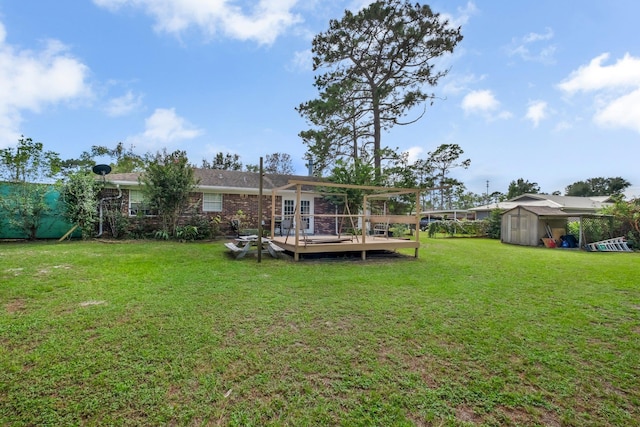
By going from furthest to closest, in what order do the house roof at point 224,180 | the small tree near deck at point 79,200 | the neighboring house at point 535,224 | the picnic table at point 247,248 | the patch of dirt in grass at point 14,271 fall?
1. the neighboring house at point 535,224
2. the house roof at point 224,180
3. the small tree near deck at point 79,200
4. the picnic table at point 247,248
5. the patch of dirt in grass at point 14,271

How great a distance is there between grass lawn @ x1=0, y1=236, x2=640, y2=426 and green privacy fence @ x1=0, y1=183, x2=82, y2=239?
6.70 meters

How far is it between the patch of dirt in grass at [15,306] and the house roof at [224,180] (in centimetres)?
800

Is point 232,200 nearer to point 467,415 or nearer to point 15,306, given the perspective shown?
point 15,306

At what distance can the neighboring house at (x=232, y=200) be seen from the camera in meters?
12.0

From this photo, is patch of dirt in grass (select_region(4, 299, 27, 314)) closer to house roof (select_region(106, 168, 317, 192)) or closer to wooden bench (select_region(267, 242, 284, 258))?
wooden bench (select_region(267, 242, 284, 258))

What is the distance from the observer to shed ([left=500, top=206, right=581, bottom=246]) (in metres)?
13.5

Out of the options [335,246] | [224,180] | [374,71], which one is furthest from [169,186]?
[374,71]

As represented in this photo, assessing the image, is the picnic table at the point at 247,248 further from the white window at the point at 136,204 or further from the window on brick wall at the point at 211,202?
the white window at the point at 136,204

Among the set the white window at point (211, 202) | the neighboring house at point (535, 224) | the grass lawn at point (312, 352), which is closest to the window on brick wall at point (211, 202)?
the white window at point (211, 202)

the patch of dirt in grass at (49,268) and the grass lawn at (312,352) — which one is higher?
the patch of dirt in grass at (49,268)

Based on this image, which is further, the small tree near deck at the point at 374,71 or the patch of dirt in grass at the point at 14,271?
the small tree near deck at the point at 374,71

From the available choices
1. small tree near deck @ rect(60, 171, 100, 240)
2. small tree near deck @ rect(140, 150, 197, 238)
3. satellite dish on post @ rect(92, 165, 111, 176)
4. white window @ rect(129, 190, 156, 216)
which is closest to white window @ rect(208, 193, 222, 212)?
small tree near deck @ rect(140, 150, 197, 238)

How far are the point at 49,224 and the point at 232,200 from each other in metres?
6.58

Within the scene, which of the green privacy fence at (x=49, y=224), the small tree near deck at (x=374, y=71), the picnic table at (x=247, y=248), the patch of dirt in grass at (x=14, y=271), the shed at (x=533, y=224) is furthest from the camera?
the small tree near deck at (x=374, y=71)
